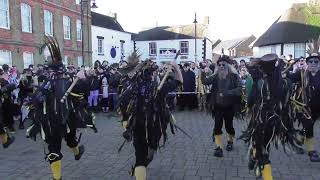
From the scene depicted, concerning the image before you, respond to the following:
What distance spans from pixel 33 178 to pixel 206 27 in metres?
A: 47.8

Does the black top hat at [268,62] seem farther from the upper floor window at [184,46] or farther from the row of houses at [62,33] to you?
the upper floor window at [184,46]

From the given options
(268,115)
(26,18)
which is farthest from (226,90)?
(26,18)

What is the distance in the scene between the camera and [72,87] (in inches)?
231

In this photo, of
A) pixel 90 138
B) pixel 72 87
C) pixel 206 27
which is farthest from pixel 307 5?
pixel 72 87

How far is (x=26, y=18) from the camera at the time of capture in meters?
24.1

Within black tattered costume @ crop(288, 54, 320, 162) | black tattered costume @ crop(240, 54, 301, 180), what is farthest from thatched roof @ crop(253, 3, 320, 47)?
black tattered costume @ crop(240, 54, 301, 180)

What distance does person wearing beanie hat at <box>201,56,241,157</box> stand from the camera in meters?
7.38

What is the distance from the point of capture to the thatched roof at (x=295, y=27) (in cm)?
3372

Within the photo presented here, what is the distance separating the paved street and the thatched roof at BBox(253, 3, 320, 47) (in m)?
26.8

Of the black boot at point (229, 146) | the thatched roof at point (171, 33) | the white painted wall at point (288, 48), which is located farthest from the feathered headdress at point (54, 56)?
the thatched roof at point (171, 33)

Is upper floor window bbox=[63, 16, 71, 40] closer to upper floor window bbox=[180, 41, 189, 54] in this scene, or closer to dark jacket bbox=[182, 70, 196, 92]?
dark jacket bbox=[182, 70, 196, 92]

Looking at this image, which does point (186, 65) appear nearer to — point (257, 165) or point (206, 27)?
point (257, 165)

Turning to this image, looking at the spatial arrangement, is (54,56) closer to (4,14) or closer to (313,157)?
(313,157)

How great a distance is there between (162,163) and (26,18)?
65.7ft
